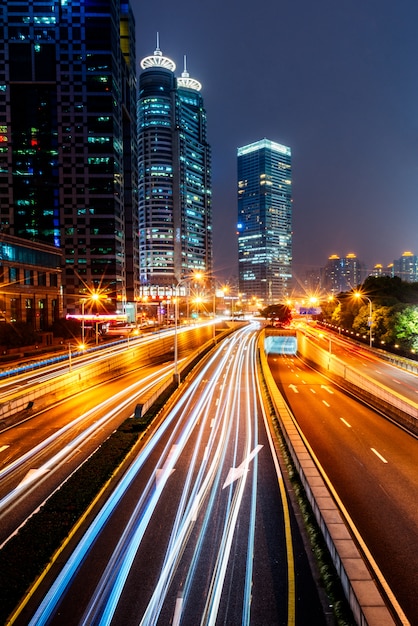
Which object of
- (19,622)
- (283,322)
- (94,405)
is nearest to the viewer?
(19,622)

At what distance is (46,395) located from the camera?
3656 centimetres

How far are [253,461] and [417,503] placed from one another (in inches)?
310

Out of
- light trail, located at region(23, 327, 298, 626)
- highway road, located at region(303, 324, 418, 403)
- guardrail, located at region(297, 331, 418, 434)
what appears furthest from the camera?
highway road, located at region(303, 324, 418, 403)

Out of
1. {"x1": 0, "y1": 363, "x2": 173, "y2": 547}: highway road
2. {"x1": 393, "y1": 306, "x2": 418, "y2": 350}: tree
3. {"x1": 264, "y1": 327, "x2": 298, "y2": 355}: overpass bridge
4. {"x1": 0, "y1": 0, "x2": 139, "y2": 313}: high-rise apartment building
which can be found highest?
{"x1": 0, "y1": 0, "x2": 139, "y2": 313}: high-rise apartment building

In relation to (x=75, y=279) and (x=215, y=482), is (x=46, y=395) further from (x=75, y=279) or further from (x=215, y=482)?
(x=75, y=279)

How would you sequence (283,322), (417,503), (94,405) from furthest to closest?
(283,322) → (94,405) → (417,503)

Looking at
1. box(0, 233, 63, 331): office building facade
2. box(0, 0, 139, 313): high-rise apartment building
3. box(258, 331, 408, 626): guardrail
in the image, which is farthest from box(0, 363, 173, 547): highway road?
box(0, 0, 139, 313): high-rise apartment building

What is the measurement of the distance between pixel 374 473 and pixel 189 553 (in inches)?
431

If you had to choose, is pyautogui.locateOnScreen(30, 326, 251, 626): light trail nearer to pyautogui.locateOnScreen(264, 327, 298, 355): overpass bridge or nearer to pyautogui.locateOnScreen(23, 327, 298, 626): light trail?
pyautogui.locateOnScreen(23, 327, 298, 626): light trail

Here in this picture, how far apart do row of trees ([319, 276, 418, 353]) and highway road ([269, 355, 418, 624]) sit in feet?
106

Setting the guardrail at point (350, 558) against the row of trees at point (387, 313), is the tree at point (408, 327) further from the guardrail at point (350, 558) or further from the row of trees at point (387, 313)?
the guardrail at point (350, 558)

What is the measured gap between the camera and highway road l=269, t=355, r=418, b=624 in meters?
12.2

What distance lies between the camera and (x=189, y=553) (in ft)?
41.3

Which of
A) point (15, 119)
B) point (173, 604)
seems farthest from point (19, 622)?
point (15, 119)
